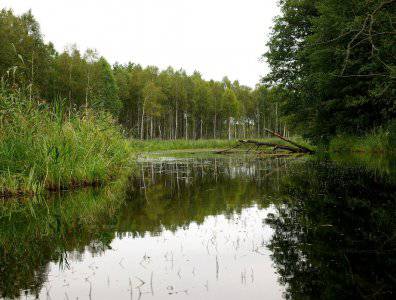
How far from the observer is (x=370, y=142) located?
18.9 meters

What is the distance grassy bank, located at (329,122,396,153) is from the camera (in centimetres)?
1781

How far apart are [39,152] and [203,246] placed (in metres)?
4.96

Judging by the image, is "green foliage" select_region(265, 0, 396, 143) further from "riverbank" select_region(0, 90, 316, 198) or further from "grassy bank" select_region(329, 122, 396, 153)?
"riverbank" select_region(0, 90, 316, 198)

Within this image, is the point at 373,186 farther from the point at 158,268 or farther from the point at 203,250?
the point at 158,268

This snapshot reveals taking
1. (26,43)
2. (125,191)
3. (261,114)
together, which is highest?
(26,43)

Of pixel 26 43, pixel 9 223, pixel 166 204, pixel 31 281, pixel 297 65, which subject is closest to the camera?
pixel 31 281

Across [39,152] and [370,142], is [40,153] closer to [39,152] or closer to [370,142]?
[39,152]

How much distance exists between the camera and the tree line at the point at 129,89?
40844 mm

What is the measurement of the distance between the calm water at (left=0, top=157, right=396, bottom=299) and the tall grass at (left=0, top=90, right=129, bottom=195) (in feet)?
2.40

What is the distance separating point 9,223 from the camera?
507 cm

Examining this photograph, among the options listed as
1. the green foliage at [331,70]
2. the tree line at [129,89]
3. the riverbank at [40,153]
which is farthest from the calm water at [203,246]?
the tree line at [129,89]

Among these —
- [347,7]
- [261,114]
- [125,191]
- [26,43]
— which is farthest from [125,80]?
[125,191]

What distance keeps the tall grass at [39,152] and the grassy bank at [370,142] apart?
48.4 ft

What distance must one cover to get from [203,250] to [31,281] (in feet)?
5.57
